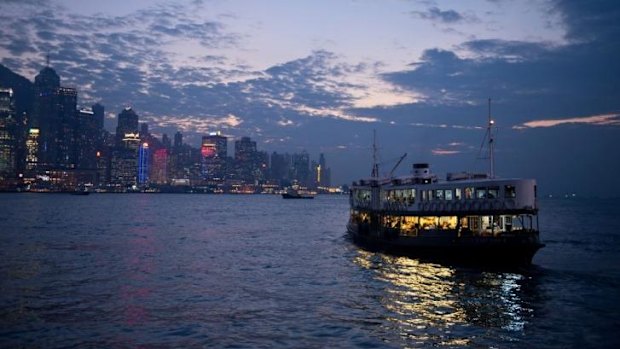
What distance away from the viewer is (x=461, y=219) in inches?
1768

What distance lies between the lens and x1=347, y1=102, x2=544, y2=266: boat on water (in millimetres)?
42312

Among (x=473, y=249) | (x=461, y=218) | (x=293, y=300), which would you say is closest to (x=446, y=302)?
(x=293, y=300)

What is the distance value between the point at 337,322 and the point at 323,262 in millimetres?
23264

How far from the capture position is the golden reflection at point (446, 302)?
2544 centimetres

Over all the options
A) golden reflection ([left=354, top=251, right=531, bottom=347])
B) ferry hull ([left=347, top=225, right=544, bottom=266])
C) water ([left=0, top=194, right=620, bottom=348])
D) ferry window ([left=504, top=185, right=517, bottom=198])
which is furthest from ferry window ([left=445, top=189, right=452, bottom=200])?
water ([left=0, top=194, right=620, bottom=348])

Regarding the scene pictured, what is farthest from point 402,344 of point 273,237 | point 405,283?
point 273,237

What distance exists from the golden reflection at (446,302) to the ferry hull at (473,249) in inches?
51.7

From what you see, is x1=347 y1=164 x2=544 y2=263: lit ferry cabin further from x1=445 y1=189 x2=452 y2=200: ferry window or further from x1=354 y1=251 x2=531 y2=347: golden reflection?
x1=354 y1=251 x2=531 y2=347: golden reflection

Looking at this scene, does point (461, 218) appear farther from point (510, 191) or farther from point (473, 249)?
point (510, 191)

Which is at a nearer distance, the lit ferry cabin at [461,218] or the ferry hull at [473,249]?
the ferry hull at [473,249]

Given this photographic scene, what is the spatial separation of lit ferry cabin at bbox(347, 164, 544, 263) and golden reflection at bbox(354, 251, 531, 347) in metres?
1.94

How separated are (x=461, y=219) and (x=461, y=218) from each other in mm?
97

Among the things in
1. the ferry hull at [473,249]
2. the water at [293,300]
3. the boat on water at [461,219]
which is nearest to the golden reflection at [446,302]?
the water at [293,300]

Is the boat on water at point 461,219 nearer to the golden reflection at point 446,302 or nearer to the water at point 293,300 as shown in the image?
the water at point 293,300
